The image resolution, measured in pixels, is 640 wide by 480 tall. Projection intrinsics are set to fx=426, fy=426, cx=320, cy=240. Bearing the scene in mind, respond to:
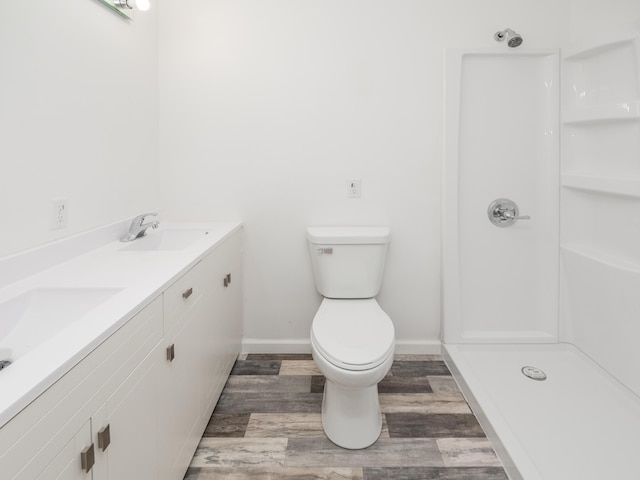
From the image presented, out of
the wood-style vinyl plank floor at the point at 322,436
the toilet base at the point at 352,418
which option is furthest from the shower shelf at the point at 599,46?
the toilet base at the point at 352,418

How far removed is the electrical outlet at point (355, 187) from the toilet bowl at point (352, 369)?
2.49ft

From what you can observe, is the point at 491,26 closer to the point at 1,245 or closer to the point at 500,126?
the point at 500,126

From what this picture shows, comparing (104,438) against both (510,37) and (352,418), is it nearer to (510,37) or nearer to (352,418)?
(352,418)

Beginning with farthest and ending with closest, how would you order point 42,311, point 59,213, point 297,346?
point 297,346, point 59,213, point 42,311

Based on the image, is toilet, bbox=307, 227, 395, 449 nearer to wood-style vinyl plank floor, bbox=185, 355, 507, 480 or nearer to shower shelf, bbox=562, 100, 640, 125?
wood-style vinyl plank floor, bbox=185, 355, 507, 480

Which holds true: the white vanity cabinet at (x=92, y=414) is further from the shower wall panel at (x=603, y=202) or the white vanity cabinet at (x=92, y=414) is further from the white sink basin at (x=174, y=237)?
the shower wall panel at (x=603, y=202)

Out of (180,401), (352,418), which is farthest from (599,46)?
(180,401)

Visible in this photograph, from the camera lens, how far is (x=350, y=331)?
1.81 meters

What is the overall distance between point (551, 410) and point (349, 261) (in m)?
1.12

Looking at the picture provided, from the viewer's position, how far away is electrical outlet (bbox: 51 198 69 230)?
1483mm

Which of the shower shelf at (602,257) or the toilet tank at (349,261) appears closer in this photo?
the shower shelf at (602,257)

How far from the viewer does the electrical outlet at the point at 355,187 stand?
2396mm

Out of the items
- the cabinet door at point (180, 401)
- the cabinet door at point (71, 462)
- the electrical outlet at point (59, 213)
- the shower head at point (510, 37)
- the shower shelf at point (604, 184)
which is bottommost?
the cabinet door at point (180, 401)

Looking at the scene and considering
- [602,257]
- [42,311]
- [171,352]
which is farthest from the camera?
[602,257]
